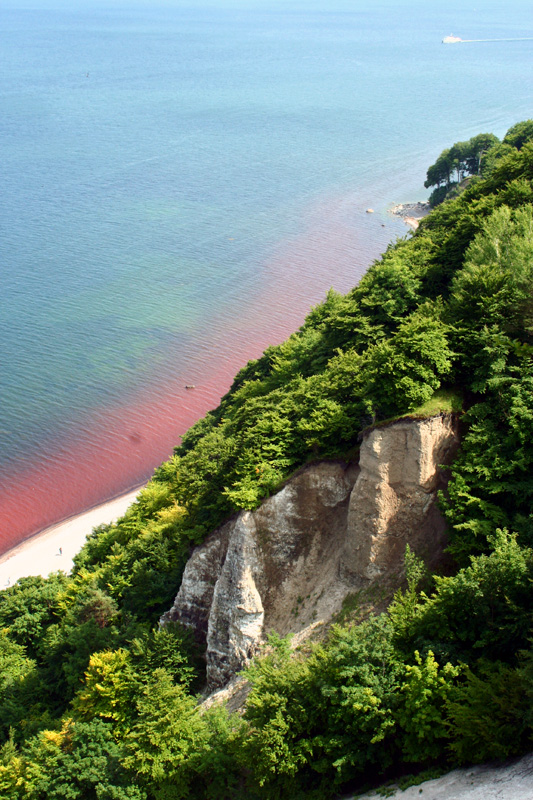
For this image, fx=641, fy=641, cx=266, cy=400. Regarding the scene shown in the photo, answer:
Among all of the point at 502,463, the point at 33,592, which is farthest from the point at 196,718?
the point at 33,592

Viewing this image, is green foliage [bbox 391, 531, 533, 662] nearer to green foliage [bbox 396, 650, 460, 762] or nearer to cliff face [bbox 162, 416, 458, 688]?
green foliage [bbox 396, 650, 460, 762]

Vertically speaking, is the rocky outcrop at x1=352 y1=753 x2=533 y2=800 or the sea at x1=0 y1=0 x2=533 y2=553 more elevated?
the sea at x1=0 y1=0 x2=533 y2=553

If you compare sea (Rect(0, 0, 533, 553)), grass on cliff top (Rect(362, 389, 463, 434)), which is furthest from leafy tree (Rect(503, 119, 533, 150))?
grass on cliff top (Rect(362, 389, 463, 434))

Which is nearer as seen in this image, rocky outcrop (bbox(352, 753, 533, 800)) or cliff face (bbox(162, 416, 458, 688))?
→ rocky outcrop (bbox(352, 753, 533, 800))

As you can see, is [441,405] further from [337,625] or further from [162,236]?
[162,236]

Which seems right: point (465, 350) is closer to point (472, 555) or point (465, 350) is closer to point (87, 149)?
point (472, 555)

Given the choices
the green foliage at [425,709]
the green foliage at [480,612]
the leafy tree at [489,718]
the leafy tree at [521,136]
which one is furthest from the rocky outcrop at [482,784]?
the leafy tree at [521,136]

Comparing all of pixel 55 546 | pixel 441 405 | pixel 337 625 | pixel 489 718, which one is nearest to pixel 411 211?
pixel 55 546
